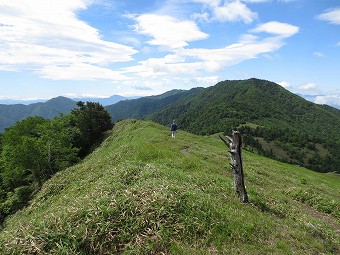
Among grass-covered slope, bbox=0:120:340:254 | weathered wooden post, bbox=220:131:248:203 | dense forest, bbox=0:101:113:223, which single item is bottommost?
A: dense forest, bbox=0:101:113:223

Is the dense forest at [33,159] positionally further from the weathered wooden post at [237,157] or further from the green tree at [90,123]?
the weathered wooden post at [237,157]

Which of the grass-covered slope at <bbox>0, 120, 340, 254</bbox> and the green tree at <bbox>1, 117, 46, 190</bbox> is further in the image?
the green tree at <bbox>1, 117, 46, 190</bbox>

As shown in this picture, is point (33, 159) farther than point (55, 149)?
No

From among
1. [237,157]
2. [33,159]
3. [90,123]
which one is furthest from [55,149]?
[237,157]

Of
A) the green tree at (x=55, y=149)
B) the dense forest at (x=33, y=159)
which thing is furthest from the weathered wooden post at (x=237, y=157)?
the green tree at (x=55, y=149)

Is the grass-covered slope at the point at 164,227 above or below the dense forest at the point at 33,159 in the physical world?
above

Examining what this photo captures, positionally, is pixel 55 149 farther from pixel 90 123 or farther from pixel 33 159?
pixel 90 123

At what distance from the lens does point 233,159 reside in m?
17.4

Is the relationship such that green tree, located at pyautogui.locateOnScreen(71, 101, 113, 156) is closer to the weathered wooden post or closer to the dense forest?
the dense forest

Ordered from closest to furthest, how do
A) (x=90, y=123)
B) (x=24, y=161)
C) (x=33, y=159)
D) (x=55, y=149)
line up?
(x=24, y=161)
(x=33, y=159)
(x=55, y=149)
(x=90, y=123)

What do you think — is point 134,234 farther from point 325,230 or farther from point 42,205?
point 42,205

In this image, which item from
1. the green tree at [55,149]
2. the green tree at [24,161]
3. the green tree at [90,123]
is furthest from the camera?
the green tree at [90,123]

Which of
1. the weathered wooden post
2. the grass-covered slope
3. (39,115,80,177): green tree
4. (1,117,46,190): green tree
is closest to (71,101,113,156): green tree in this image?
(39,115,80,177): green tree

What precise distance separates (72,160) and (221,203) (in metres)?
47.7
